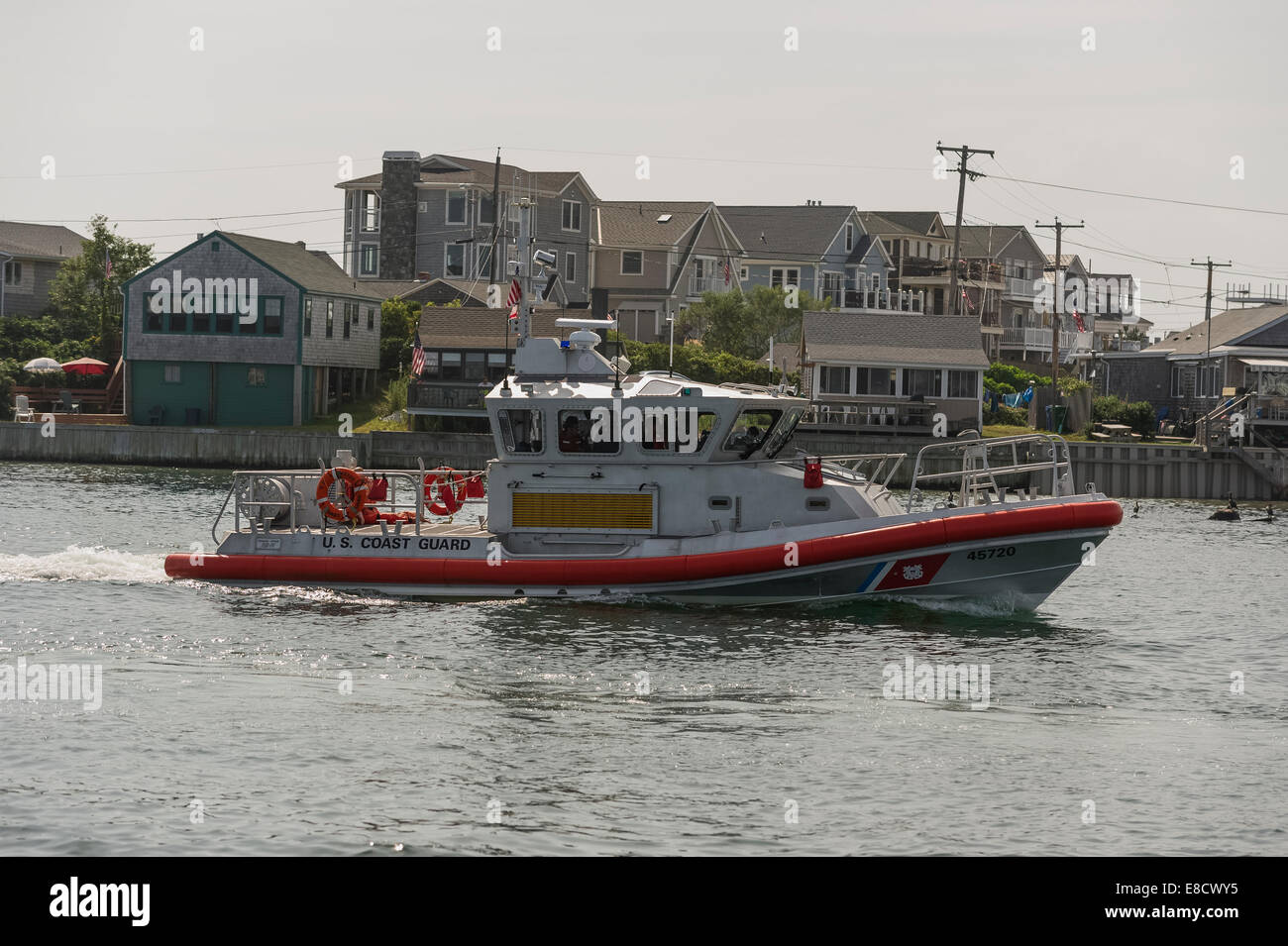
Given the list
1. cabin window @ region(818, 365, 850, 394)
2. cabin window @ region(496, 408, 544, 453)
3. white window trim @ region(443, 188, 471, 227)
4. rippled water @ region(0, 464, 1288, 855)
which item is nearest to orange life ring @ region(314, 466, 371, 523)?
rippled water @ region(0, 464, 1288, 855)

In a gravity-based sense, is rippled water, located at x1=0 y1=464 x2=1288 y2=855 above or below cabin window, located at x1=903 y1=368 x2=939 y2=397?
below

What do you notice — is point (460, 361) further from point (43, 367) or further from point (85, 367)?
point (43, 367)

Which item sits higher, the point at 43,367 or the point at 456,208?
the point at 456,208

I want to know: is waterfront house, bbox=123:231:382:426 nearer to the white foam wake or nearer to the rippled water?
the white foam wake

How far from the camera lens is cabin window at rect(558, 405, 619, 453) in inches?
715

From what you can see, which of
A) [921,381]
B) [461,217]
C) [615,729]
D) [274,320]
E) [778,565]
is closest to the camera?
[615,729]

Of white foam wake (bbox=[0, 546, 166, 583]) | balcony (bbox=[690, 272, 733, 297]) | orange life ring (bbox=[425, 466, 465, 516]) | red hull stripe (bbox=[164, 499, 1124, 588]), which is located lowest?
white foam wake (bbox=[0, 546, 166, 583])

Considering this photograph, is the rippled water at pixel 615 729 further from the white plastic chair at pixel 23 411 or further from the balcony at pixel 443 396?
the white plastic chair at pixel 23 411

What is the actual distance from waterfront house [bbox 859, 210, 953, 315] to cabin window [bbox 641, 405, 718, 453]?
221 feet

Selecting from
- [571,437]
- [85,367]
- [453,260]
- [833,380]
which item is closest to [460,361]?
[833,380]

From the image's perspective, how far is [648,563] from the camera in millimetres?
18109

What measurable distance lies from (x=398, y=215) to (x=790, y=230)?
888 inches

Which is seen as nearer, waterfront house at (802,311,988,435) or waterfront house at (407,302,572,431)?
waterfront house at (407,302,572,431)

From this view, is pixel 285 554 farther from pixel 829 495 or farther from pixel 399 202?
pixel 399 202
